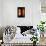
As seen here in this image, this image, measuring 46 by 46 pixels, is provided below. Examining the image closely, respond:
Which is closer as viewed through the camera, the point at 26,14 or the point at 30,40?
the point at 30,40

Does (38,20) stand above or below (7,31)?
above

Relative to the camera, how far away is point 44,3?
502 cm

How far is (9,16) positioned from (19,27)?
0.60 metres

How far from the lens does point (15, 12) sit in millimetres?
5109

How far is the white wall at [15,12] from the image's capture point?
199 inches

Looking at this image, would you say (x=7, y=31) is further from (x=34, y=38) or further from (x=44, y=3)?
(x=44, y=3)

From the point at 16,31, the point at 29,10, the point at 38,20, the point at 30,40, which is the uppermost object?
the point at 29,10

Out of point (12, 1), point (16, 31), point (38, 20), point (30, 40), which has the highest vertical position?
point (12, 1)

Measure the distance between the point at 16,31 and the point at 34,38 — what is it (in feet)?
2.38

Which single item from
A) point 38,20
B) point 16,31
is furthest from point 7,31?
point 38,20

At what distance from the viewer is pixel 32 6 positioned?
5.05 metres

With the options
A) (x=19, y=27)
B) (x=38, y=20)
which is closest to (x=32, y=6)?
(x=38, y=20)

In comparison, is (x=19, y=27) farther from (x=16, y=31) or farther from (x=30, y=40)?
(x=30, y=40)

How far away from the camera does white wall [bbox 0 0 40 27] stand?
504cm
